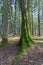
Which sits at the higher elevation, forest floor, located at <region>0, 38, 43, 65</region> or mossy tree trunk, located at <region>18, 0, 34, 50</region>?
mossy tree trunk, located at <region>18, 0, 34, 50</region>

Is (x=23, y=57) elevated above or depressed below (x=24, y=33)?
below

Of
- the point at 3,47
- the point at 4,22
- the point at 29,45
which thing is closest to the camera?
the point at 29,45

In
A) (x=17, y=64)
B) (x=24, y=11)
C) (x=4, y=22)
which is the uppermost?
(x=24, y=11)

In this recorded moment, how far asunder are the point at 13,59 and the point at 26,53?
1214mm

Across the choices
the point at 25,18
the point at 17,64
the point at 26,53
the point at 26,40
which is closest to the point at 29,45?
the point at 26,40

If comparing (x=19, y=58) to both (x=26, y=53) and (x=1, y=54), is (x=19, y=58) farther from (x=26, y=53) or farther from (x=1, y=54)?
(x=1, y=54)

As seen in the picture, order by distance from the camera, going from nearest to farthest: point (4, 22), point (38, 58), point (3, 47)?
point (38, 58) < point (3, 47) < point (4, 22)

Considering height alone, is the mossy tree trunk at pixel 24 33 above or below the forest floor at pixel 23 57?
above

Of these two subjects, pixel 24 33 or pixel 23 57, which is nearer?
pixel 23 57

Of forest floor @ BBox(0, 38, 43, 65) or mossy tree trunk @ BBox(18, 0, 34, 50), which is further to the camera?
mossy tree trunk @ BBox(18, 0, 34, 50)

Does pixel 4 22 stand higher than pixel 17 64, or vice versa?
pixel 4 22

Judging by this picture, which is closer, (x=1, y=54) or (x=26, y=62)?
(x=26, y=62)

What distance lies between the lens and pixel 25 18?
1318cm

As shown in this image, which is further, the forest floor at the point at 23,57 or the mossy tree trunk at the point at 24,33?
the mossy tree trunk at the point at 24,33
